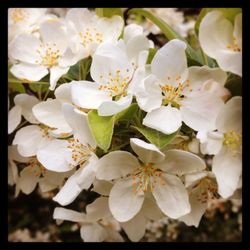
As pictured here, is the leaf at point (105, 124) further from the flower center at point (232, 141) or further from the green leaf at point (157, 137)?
the flower center at point (232, 141)

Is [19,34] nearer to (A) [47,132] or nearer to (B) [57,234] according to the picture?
(A) [47,132]

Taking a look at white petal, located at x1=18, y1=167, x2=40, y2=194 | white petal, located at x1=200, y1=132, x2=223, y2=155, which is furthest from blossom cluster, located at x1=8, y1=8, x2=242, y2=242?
white petal, located at x1=18, y1=167, x2=40, y2=194

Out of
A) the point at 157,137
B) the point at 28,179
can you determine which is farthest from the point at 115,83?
the point at 28,179

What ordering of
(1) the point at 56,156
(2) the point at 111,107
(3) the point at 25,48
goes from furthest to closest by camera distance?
(3) the point at 25,48, (1) the point at 56,156, (2) the point at 111,107

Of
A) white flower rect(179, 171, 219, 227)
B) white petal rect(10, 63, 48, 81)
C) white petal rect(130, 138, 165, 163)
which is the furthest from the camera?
white petal rect(10, 63, 48, 81)

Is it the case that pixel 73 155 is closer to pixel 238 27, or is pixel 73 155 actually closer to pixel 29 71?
pixel 29 71

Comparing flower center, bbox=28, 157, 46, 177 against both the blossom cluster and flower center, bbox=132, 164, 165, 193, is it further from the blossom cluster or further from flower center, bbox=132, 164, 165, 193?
flower center, bbox=132, 164, 165, 193
